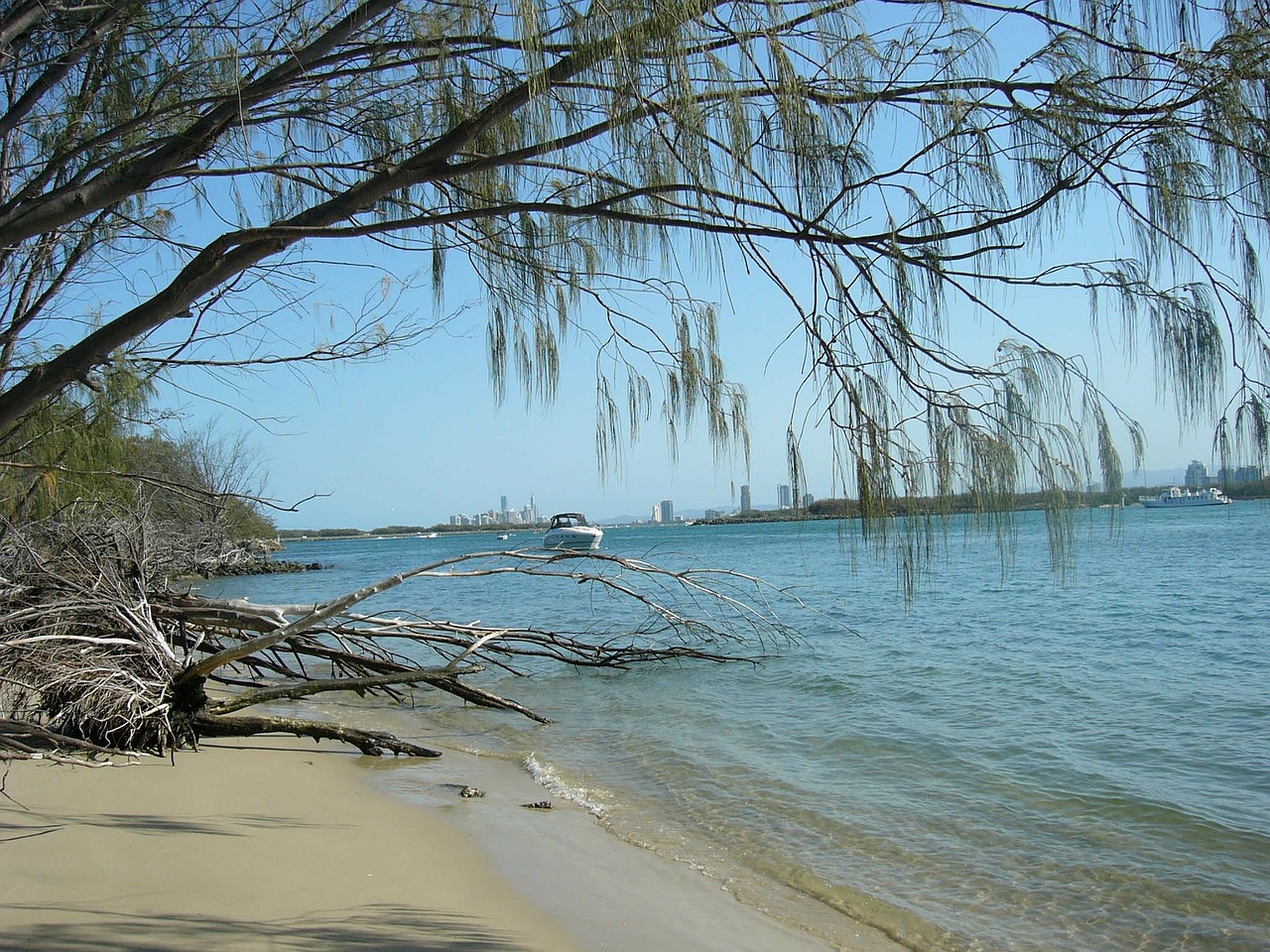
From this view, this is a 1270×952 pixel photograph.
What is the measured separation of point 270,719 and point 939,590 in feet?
49.4

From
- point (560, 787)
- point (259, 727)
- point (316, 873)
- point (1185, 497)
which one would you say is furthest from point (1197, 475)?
point (259, 727)

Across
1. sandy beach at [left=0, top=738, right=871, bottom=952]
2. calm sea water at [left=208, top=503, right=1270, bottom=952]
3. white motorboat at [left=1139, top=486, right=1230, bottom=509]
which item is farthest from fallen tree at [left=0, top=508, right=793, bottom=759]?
white motorboat at [left=1139, top=486, right=1230, bottom=509]

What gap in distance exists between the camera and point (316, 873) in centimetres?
371

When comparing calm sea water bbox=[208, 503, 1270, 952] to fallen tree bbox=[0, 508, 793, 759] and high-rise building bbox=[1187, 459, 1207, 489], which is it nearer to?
high-rise building bbox=[1187, 459, 1207, 489]

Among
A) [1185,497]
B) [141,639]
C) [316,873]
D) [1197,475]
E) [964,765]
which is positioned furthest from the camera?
[964,765]

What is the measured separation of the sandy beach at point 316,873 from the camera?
3062mm

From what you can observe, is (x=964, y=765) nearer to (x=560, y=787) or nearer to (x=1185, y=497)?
(x=560, y=787)

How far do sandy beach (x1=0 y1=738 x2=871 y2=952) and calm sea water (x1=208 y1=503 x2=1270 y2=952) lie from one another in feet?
1.76

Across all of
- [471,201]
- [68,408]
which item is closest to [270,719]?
[68,408]

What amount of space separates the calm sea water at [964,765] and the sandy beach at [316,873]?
54 centimetres

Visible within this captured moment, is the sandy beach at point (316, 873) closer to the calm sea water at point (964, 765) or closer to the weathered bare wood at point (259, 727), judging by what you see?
the weathered bare wood at point (259, 727)

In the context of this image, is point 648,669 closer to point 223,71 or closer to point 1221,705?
point 1221,705

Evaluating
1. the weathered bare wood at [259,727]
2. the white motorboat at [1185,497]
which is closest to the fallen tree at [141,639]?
the weathered bare wood at [259,727]

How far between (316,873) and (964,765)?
14.8 ft
